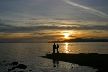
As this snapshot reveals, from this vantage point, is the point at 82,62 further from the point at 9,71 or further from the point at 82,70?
the point at 9,71

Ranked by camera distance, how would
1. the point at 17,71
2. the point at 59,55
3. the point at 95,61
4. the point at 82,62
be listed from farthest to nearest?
the point at 59,55 < the point at 82,62 < the point at 95,61 < the point at 17,71

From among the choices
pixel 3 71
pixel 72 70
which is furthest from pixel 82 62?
pixel 3 71

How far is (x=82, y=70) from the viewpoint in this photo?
38.2 metres

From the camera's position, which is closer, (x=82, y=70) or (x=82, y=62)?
(x=82, y=70)

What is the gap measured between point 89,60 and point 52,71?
10395 mm

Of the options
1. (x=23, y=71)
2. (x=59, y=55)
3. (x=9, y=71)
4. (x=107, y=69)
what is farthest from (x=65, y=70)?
(x=59, y=55)

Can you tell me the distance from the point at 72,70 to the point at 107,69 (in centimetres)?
1312

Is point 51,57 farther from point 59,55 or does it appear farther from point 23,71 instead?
point 23,71

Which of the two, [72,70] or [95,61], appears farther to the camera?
[95,61]

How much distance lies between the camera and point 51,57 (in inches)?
2324

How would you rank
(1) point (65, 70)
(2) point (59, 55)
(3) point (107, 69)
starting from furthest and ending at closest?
(2) point (59, 55)
(1) point (65, 70)
(3) point (107, 69)

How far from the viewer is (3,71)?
1549 inches

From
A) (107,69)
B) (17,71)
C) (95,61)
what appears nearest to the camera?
(107,69)

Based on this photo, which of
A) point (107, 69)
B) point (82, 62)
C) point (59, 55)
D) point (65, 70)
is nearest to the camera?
point (107, 69)
